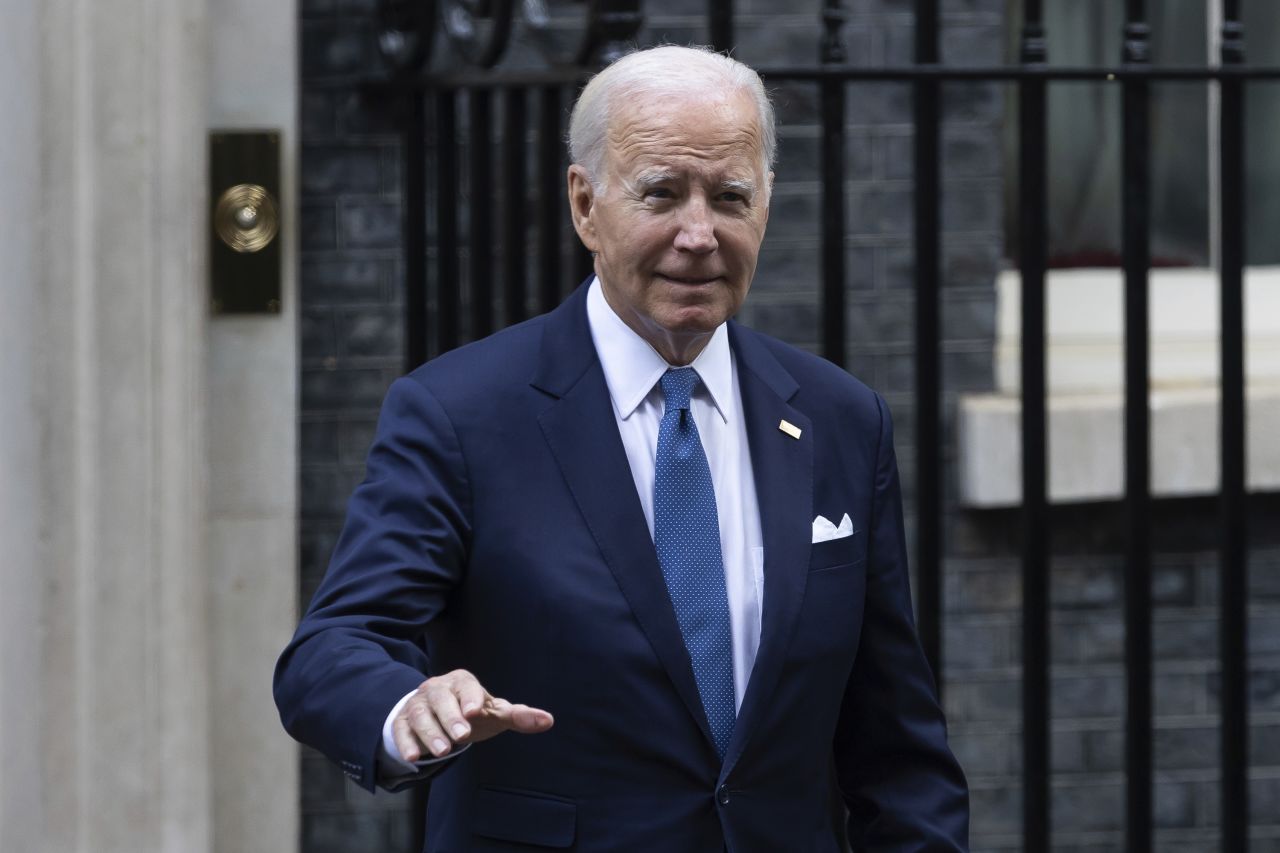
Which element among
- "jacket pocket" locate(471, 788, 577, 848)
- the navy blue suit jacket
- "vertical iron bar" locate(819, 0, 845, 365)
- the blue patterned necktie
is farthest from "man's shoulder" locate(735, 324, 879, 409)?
"vertical iron bar" locate(819, 0, 845, 365)

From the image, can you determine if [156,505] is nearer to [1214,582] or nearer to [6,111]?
[6,111]

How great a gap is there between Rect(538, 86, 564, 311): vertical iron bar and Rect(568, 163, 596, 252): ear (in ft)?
3.95

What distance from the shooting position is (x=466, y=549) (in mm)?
2258

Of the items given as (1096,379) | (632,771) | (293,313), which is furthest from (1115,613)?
(632,771)

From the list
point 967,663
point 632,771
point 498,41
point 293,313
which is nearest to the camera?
point 632,771

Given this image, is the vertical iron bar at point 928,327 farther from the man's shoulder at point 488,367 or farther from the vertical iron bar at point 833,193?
the man's shoulder at point 488,367

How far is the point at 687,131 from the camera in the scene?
7.48ft

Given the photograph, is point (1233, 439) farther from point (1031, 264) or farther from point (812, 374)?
point (812, 374)

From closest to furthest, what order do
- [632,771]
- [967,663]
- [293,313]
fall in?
[632,771], [293,313], [967,663]

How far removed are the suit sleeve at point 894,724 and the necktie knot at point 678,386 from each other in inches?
10.9

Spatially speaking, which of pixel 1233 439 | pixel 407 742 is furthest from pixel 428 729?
pixel 1233 439

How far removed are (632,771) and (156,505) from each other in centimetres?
186

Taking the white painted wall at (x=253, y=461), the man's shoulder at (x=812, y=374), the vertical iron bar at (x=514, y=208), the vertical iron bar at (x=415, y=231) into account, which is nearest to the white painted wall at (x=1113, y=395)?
the vertical iron bar at (x=514, y=208)

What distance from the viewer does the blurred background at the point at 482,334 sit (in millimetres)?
3666
